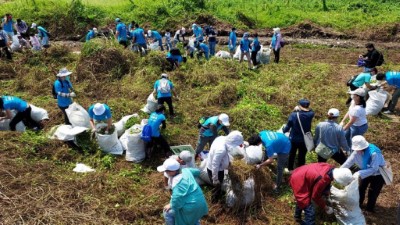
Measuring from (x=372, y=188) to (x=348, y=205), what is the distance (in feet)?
2.18

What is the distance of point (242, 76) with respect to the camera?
10.9 meters

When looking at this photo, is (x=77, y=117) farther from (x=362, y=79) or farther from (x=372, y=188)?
(x=362, y=79)

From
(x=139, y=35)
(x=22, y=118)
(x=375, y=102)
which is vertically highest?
(x=139, y=35)

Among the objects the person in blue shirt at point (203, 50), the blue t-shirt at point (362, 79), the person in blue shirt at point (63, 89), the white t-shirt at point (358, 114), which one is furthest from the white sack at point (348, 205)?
the person in blue shirt at point (203, 50)

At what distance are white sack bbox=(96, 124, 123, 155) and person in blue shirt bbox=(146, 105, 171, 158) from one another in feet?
2.01

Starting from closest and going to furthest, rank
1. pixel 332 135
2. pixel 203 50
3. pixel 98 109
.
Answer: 1. pixel 332 135
2. pixel 98 109
3. pixel 203 50

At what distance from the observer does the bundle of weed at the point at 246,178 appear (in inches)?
209

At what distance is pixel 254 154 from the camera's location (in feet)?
19.3

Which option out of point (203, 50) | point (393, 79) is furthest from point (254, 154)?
point (203, 50)

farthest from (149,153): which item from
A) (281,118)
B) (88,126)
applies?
(281,118)

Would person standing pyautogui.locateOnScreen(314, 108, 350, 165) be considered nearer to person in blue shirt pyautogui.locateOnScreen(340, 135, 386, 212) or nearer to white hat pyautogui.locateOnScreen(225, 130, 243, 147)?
person in blue shirt pyautogui.locateOnScreen(340, 135, 386, 212)

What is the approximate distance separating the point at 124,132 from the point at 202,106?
235cm

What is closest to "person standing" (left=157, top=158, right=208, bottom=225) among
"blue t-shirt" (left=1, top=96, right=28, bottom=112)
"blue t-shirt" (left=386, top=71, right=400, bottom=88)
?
"blue t-shirt" (left=1, top=96, right=28, bottom=112)

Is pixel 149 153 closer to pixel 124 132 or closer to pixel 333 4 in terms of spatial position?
pixel 124 132
